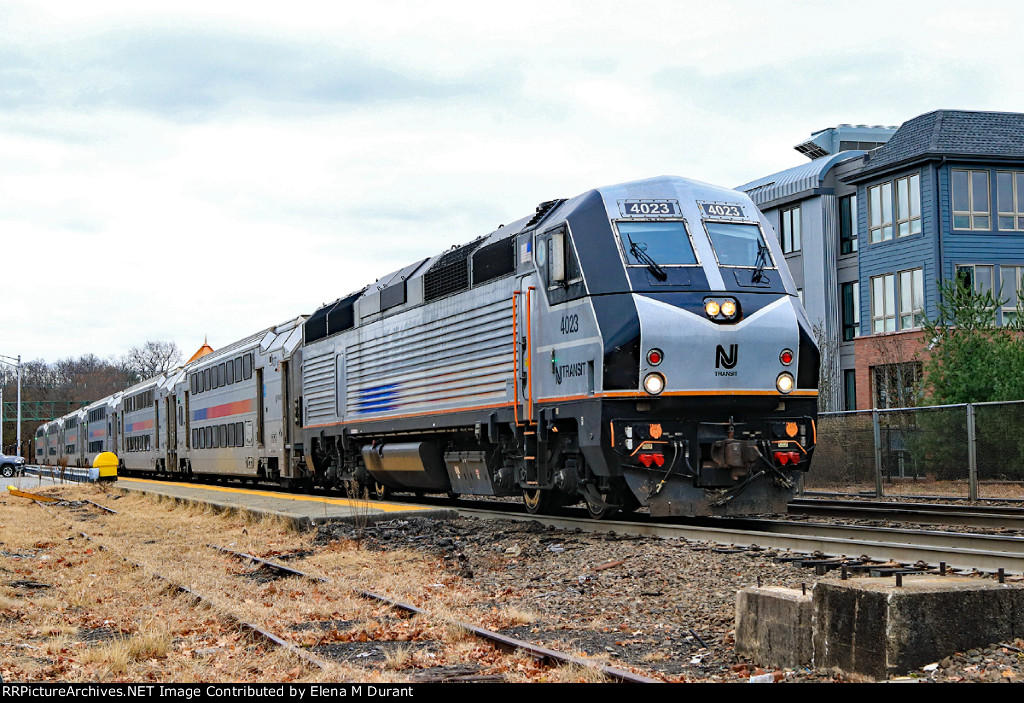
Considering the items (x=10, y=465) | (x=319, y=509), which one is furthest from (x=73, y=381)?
(x=319, y=509)

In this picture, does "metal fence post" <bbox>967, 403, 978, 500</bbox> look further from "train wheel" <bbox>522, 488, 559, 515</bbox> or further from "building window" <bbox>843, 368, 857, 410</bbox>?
"building window" <bbox>843, 368, 857, 410</bbox>

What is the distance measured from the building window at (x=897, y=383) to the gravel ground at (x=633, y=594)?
14902mm

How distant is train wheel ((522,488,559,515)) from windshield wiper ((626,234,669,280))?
395 cm

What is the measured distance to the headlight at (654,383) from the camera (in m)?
12.3

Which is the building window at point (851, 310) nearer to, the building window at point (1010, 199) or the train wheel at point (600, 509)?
the building window at point (1010, 199)

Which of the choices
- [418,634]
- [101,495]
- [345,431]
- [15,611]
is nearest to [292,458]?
[345,431]

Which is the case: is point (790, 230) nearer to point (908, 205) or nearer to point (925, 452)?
point (908, 205)

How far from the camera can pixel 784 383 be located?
12883 mm

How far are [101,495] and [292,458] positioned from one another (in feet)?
24.9

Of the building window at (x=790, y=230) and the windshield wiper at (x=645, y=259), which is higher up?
the building window at (x=790, y=230)

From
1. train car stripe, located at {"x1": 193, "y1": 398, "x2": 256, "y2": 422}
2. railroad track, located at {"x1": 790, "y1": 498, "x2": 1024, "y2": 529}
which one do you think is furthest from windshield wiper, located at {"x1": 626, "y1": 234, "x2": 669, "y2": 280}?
train car stripe, located at {"x1": 193, "y1": 398, "x2": 256, "y2": 422}

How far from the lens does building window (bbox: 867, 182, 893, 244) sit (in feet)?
113

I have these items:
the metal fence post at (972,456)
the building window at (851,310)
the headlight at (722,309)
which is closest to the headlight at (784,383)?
the headlight at (722,309)
